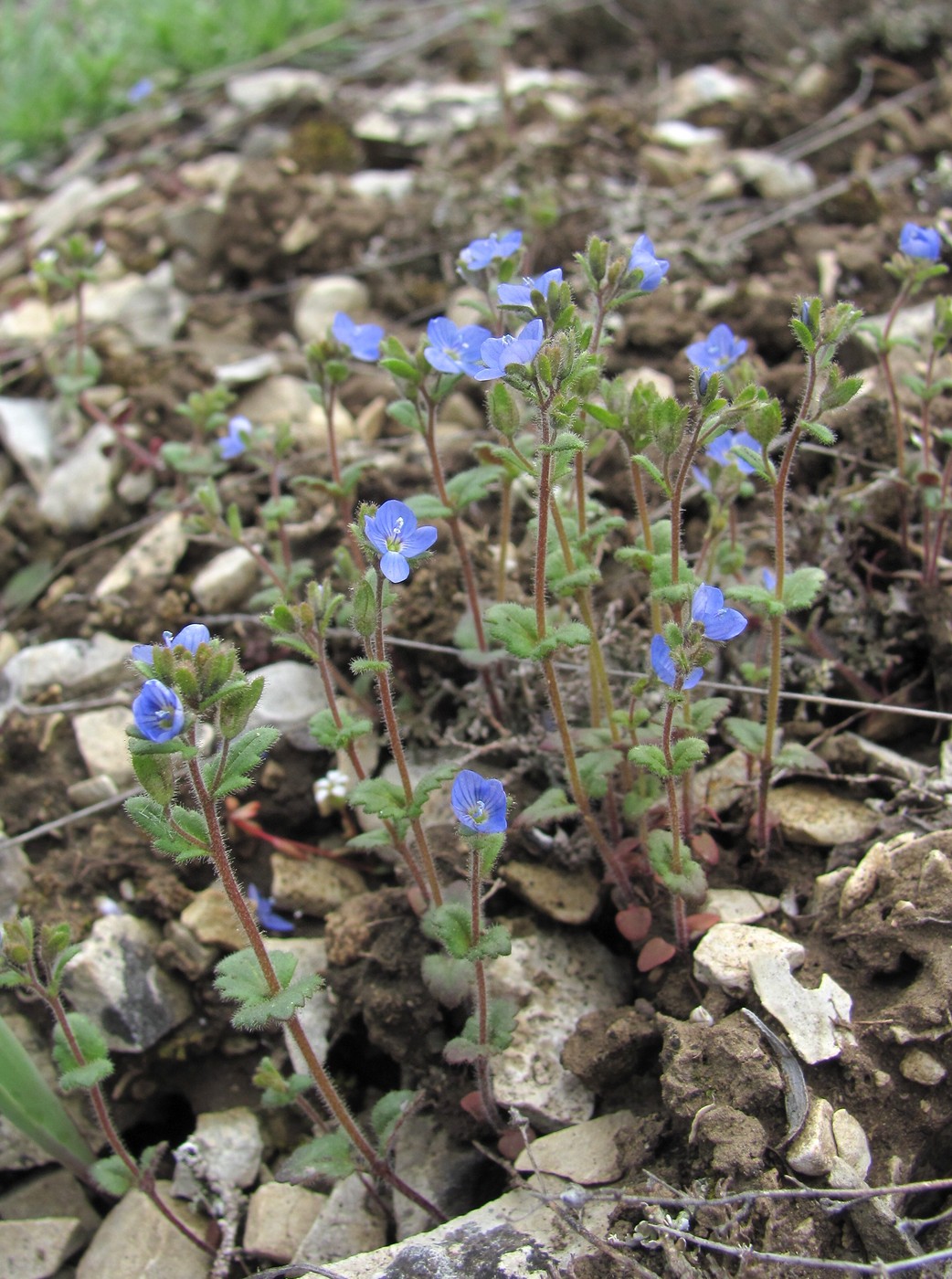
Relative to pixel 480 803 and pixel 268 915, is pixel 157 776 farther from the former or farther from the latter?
pixel 268 915

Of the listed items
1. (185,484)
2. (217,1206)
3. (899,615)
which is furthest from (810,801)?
(185,484)

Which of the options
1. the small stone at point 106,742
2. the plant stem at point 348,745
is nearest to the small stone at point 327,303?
the small stone at point 106,742

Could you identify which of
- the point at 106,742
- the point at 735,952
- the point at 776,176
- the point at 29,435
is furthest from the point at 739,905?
the point at 776,176

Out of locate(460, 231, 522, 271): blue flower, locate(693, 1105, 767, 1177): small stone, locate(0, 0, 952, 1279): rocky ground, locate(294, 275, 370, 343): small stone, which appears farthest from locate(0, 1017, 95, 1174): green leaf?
locate(294, 275, 370, 343): small stone

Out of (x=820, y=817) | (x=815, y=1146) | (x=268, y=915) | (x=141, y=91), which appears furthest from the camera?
(x=141, y=91)

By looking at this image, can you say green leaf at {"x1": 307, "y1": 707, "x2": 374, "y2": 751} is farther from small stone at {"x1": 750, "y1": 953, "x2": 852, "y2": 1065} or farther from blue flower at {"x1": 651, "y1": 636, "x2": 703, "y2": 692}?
small stone at {"x1": 750, "y1": 953, "x2": 852, "y2": 1065}

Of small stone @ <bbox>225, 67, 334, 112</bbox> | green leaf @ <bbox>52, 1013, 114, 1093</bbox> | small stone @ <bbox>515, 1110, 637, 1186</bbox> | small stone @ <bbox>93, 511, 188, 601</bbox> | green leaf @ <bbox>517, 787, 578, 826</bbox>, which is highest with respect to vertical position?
small stone @ <bbox>225, 67, 334, 112</bbox>

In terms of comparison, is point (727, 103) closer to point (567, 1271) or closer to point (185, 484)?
point (185, 484)
